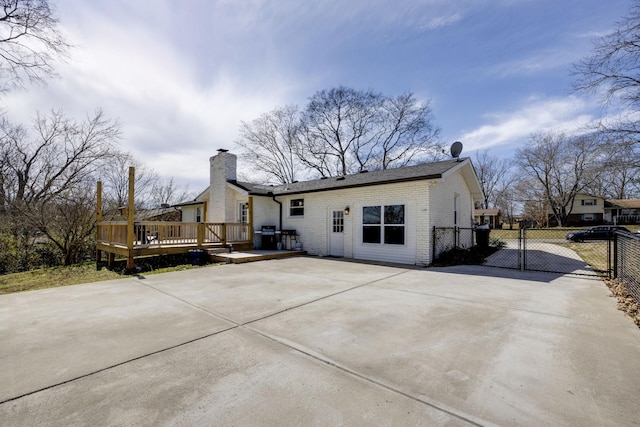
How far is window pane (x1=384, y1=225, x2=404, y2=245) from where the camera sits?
32.0 ft

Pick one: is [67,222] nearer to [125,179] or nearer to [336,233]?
[336,233]

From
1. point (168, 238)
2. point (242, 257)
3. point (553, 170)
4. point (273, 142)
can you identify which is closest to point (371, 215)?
point (242, 257)

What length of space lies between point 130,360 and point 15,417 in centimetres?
89

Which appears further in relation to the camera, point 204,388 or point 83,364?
point 83,364

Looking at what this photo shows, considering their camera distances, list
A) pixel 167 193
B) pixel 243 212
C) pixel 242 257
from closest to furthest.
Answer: pixel 242 257
pixel 243 212
pixel 167 193

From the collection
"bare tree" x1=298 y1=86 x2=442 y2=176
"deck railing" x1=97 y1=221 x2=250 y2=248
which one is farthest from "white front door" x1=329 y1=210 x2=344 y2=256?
"bare tree" x1=298 y1=86 x2=442 y2=176

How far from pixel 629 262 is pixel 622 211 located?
52.7 metres

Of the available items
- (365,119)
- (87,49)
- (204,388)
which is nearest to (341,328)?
(204,388)

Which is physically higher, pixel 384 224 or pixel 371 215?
pixel 371 215

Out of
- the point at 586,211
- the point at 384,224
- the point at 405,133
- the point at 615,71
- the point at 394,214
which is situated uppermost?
the point at 405,133

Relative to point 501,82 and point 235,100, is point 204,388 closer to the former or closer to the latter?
point 235,100

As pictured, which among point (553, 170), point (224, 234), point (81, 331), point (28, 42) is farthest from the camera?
point (553, 170)

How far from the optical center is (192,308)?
465 centimetres

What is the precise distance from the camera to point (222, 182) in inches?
547
